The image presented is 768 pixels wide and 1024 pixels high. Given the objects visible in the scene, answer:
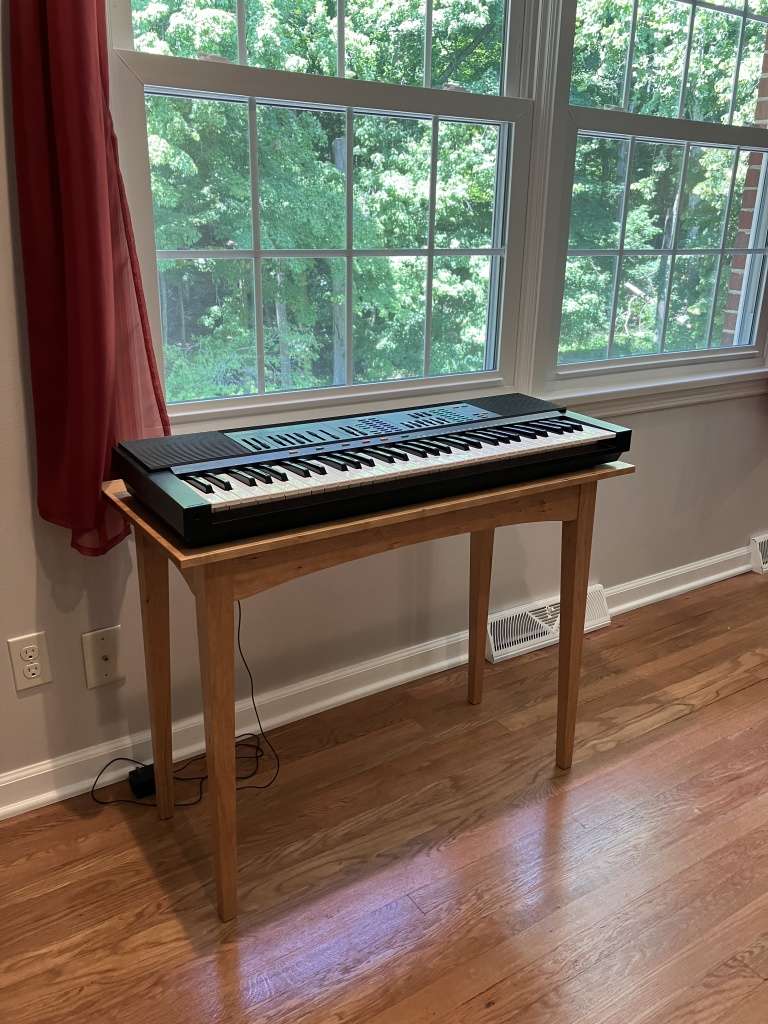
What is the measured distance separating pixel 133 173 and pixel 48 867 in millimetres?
1359

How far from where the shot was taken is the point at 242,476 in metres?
1.38

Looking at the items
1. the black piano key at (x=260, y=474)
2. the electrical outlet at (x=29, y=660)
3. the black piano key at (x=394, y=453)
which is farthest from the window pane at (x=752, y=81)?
the electrical outlet at (x=29, y=660)

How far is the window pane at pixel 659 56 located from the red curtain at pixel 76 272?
149 centimetres

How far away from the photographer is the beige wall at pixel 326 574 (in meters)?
1.66

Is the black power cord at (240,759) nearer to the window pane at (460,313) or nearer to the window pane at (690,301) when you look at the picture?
the window pane at (460,313)

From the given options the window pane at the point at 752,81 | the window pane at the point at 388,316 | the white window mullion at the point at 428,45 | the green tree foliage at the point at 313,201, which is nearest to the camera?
the green tree foliage at the point at 313,201

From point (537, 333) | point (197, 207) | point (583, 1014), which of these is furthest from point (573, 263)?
point (583, 1014)

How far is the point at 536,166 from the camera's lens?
213 centimetres

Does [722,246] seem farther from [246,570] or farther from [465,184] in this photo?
[246,570]

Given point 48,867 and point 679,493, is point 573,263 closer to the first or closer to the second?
point 679,493

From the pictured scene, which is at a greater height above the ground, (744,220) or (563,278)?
(744,220)

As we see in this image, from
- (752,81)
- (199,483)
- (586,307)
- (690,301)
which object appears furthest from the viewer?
(690,301)

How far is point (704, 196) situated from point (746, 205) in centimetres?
23

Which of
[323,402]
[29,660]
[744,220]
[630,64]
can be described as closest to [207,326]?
[323,402]
